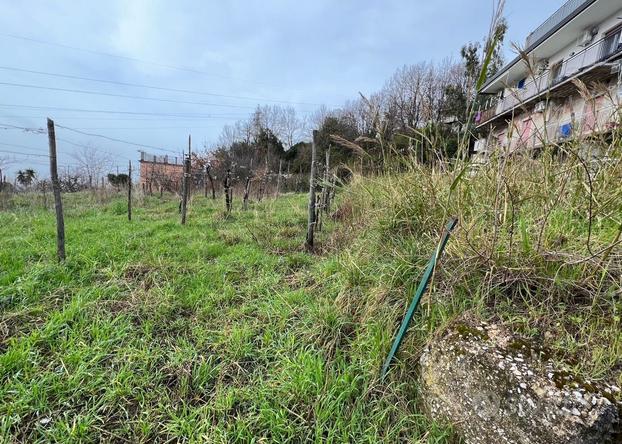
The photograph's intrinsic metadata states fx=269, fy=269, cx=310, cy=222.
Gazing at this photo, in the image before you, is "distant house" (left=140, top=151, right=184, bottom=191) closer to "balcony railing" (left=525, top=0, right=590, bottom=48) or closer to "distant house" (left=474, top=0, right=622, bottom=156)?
"distant house" (left=474, top=0, right=622, bottom=156)

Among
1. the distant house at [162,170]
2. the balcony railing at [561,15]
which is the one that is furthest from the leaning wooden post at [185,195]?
the balcony railing at [561,15]

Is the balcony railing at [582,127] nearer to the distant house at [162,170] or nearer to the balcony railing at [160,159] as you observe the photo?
the distant house at [162,170]

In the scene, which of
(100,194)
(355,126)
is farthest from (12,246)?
(355,126)

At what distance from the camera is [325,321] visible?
1927 millimetres

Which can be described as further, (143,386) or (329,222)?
(329,222)

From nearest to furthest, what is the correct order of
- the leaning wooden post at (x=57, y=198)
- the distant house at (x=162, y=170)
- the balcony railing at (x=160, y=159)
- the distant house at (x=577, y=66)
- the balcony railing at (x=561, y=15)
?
the distant house at (x=577, y=66) → the leaning wooden post at (x=57, y=198) → the balcony railing at (x=561, y=15) → the distant house at (x=162, y=170) → the balcony railing at (x=160, y=159)

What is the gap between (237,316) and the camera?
7.25 ft

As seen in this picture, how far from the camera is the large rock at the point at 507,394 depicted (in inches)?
40.0

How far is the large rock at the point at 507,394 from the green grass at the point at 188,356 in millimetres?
175

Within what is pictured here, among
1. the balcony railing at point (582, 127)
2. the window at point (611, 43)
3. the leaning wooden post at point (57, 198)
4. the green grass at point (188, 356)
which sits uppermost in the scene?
the window at point (611, 43)

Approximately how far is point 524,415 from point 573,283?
0.77 m

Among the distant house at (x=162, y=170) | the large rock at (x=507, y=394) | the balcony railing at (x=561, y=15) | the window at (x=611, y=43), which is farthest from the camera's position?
the distant house at (x=162, y=170)

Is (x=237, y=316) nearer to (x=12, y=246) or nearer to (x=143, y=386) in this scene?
(x=143, y=386)

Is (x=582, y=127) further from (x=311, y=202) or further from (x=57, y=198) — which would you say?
(x=57, y=198)
